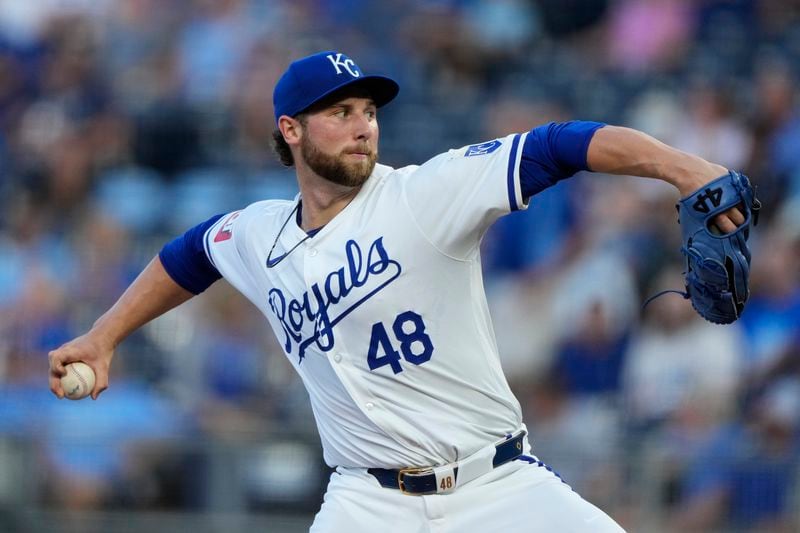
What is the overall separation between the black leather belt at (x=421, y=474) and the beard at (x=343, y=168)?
3.30ft

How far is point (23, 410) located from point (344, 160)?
3.92 meters

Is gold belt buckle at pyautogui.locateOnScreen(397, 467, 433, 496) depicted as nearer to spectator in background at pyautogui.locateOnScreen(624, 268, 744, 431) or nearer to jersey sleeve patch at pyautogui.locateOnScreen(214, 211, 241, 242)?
jersey sleeve patch at pyautogui.locateOnScreen(214, 211, 241, 242)

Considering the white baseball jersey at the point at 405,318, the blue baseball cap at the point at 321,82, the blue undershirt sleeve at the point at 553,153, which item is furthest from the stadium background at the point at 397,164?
the blue undershirt sleeve at the point at 553,153

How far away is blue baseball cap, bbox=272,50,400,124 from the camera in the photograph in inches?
180

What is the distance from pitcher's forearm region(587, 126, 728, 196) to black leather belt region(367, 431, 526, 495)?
1124 millimetres

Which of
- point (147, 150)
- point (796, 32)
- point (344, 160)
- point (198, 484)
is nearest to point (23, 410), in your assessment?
point (198, 484)

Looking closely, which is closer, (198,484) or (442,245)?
(442,245)

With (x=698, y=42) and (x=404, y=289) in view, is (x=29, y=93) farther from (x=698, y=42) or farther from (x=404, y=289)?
(x=404, y=289)

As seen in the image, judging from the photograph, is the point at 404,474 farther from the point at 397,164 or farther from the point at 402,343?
the point at 397,164

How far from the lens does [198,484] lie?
756cm

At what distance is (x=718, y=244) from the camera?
12.0 ft

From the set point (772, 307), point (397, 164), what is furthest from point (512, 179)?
point (397, 164)

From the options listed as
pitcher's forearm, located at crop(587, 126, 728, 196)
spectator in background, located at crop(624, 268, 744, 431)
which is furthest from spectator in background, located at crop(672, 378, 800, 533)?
pitcher's forearm, located at crop(587, 126, 728, 196)

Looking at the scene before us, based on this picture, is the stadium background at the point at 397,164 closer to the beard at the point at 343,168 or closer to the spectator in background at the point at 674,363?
the spectator in background at the point at 674,363
